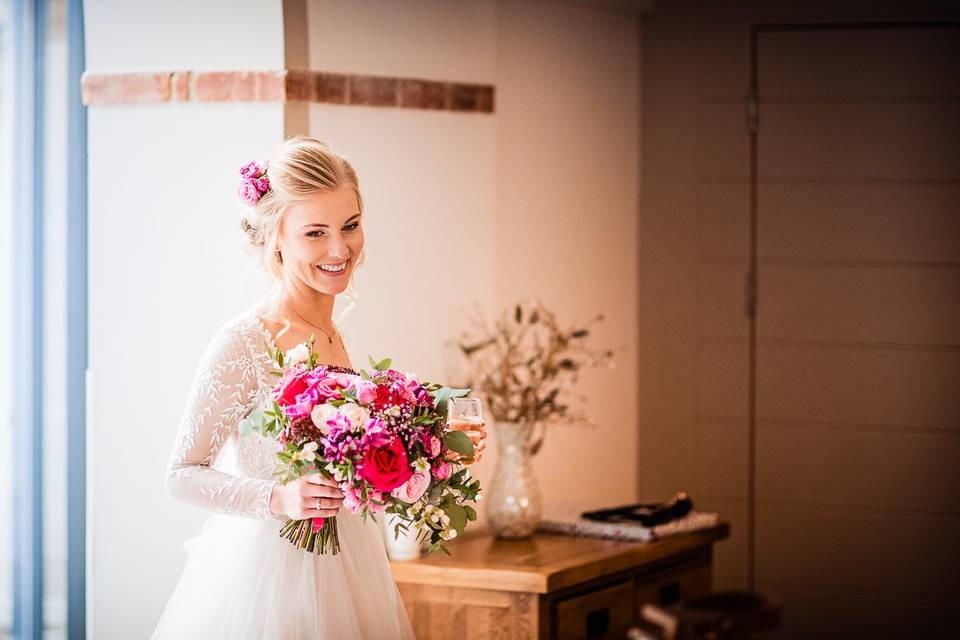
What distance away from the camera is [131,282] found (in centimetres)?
334

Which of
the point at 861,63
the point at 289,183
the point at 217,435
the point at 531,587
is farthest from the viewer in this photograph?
the point at 861,63

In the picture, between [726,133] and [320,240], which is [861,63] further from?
[320,240]

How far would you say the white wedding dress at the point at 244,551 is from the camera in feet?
8.18

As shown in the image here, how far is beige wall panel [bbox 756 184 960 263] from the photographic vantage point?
Result: 438cm

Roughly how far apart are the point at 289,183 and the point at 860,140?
2583mm

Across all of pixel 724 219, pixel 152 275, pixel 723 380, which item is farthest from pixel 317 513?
pixel 724 219

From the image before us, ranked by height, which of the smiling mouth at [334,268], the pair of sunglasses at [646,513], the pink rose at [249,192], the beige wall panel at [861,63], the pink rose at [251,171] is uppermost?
the beige wall panel at [861,63]

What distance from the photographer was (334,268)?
2.69m

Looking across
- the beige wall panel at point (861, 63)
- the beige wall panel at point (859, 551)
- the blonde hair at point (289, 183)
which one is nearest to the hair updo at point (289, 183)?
the blonde hair at point (289, 183)

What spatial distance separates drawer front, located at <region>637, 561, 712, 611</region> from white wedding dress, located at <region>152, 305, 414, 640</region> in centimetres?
117

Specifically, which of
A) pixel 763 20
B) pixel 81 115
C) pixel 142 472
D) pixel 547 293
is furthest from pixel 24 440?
pixel 763 20

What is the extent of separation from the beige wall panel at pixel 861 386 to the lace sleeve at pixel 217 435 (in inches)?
99.2

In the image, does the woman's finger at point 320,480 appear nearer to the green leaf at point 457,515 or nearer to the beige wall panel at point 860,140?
the green leaf at point 457,515

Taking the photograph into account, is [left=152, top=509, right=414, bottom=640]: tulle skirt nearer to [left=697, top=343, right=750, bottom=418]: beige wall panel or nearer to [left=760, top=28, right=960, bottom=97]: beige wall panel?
[left=697, top=343, right=750, bottom=418]: beige wall panel
